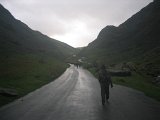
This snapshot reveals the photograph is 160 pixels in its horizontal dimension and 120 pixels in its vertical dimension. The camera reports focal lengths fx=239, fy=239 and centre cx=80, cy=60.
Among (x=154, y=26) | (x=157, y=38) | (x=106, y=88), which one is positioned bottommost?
(x=106, y=88)

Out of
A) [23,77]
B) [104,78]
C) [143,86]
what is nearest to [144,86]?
[143,86]

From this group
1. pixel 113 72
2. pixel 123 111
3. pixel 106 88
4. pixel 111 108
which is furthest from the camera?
pixel 113 72

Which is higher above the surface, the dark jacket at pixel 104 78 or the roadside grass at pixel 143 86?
the dark jacket at pixel 104 78

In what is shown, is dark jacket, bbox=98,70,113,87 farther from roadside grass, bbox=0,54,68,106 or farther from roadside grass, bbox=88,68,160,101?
roadside grass, bbox=0,54,68,106

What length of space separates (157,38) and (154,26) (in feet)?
82.0

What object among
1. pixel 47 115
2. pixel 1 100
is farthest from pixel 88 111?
pixel 1 100

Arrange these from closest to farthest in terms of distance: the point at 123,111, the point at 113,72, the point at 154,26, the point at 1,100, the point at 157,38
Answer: the point at 123,111
the point at 1,100
the point at 113,72
the point at 157,38
the point at 154,26

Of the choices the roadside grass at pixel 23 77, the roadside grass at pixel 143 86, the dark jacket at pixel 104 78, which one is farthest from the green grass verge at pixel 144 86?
the roadside grass at pixel 23 77

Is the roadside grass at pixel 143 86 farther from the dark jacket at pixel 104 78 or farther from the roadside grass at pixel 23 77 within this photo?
the roadside grass at pixel 23 77

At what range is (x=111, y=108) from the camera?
48.1 feet

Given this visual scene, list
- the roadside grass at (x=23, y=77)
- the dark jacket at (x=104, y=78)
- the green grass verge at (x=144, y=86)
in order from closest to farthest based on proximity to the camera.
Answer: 1. the dark jacket at (x=104, y=78)
2. the green grass verge at (x=144, y=86)
3. the roadside grass at (x=23, y=77)

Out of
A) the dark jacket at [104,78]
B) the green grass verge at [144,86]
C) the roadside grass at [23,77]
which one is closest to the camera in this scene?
the dark jacket at [104,78]

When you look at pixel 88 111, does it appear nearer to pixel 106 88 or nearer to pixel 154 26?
pixel 106 88

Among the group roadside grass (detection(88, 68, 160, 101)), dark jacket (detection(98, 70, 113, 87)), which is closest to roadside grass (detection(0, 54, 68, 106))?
dark jacket (detection(98, 70, 113, 87))
